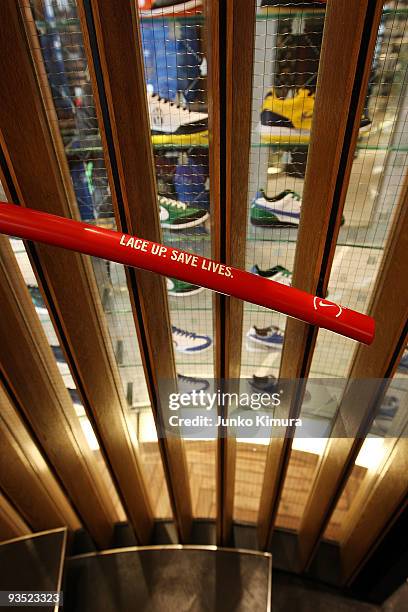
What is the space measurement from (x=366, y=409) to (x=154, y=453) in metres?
1.22

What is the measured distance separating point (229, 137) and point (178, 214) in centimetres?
30

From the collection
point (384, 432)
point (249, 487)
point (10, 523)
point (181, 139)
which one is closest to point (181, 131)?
point (181, 139)

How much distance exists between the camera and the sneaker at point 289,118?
99 cm

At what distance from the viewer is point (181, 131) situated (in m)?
1.06

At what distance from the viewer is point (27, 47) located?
0.92m

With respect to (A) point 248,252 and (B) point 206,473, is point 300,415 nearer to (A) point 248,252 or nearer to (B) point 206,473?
(A) point 248,252

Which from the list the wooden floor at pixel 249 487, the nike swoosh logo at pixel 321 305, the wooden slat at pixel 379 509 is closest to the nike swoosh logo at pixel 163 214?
the nike swoosh logo at pixel 321 305

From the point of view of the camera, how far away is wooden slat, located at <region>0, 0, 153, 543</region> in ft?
3.02

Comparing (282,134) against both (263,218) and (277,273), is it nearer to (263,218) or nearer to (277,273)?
(263,218)

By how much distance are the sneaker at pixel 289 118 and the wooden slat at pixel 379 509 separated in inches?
48.9

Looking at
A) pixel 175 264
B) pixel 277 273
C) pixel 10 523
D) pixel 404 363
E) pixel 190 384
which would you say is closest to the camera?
pixel 175 264

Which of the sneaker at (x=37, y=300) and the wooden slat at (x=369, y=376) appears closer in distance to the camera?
the wooden slat at (x=369, y=376)

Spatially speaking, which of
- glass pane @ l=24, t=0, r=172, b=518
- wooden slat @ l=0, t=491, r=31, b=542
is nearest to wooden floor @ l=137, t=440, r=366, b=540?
wooden slat @ l=0, t=491, r=31, b=542

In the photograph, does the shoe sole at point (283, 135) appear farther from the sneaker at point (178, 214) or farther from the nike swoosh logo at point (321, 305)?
the nike swoosh logo at point (321, 305)
